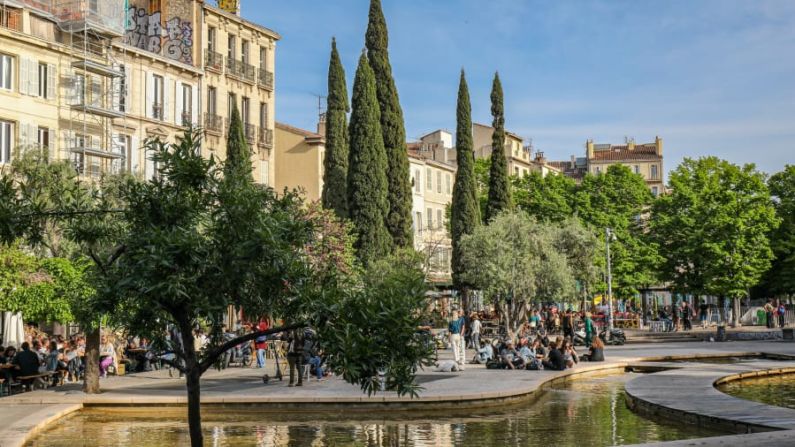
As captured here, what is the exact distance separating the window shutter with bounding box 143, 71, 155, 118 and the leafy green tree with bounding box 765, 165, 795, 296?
1682 inches

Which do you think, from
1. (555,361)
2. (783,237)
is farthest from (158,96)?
(783,237)

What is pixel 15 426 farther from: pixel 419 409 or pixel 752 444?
pixel 752 444

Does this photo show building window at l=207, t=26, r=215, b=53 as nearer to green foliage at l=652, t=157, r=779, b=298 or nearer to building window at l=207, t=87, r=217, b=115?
building window at l=207, t=87, r=217, b=115

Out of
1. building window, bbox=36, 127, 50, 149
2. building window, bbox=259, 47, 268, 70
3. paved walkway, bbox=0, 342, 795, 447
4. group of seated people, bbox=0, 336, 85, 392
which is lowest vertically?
paved walkway, bbox=0, 342, 795, 447

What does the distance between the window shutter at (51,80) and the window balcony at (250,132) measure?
1450 centimetres

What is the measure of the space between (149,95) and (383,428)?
3528cm

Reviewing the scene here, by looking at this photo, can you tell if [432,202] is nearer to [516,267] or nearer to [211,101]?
[211,101]

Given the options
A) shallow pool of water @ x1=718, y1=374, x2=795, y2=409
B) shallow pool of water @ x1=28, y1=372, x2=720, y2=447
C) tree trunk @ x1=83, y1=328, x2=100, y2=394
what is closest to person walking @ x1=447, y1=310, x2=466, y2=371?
shallow pool of water @ x1=28, y1=372, x2=720, y2=447

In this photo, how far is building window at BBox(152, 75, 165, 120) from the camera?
161 ft

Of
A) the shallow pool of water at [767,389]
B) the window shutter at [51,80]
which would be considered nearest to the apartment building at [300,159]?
the window shutter at [51,80]

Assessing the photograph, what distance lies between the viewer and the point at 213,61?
53.1 meters

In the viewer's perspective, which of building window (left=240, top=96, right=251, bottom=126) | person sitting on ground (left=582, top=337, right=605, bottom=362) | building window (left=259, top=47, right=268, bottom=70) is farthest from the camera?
building window (left=259, top=47, right=268, bottom=70)

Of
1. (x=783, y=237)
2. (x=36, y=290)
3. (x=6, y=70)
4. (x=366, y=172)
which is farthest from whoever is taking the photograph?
(x=783, y=237)

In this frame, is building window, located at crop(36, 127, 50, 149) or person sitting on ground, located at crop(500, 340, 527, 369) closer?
person sitting on ground, located at crop(500, 340, 527, 369)
